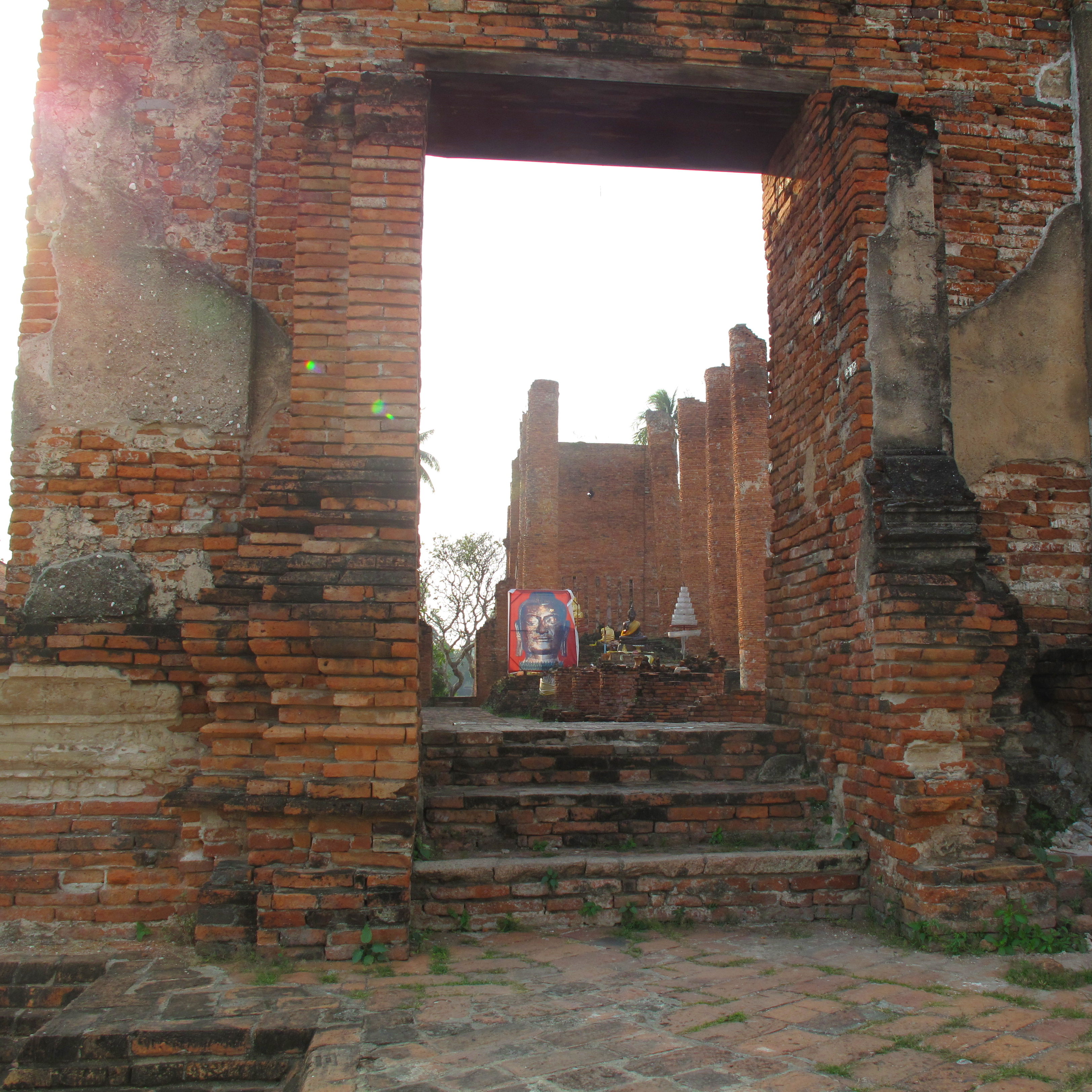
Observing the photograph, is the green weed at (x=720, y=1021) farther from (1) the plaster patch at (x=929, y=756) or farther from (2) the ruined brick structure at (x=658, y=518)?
(2) the ruined brick structure at (x=658, y=518)

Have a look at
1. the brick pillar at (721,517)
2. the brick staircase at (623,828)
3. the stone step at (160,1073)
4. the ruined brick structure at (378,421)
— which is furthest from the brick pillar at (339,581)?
the brick pillar at (721,517)

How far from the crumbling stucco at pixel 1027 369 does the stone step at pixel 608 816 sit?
81.7 inches

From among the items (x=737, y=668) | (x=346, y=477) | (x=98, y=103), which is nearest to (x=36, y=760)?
(x=346, y=477)

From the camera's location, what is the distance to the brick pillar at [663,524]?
26.9 m

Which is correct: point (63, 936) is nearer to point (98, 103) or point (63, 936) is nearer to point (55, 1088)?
point (55, 1088)

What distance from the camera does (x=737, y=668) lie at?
19359mm

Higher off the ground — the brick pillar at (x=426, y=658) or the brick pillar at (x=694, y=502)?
the brick pillar at (x=694, y=502)

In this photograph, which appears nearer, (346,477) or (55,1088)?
(55,1088)

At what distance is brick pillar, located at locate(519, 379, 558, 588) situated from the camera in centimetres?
2330

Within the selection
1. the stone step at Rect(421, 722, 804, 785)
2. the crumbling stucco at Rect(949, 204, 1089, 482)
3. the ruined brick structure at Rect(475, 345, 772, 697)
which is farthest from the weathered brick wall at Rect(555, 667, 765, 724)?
the crumbling stucco at Rect(949, 204, 1089, 482)

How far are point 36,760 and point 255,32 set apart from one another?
12.8 ft

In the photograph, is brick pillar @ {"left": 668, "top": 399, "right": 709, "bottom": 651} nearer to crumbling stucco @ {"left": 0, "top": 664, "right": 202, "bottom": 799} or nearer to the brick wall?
the brick wall

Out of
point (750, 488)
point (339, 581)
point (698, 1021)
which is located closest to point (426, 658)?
point (750, 488)

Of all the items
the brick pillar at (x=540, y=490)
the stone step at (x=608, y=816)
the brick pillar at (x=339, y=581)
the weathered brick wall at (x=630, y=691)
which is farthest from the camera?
the brick pillar at (x=540, y=490)
